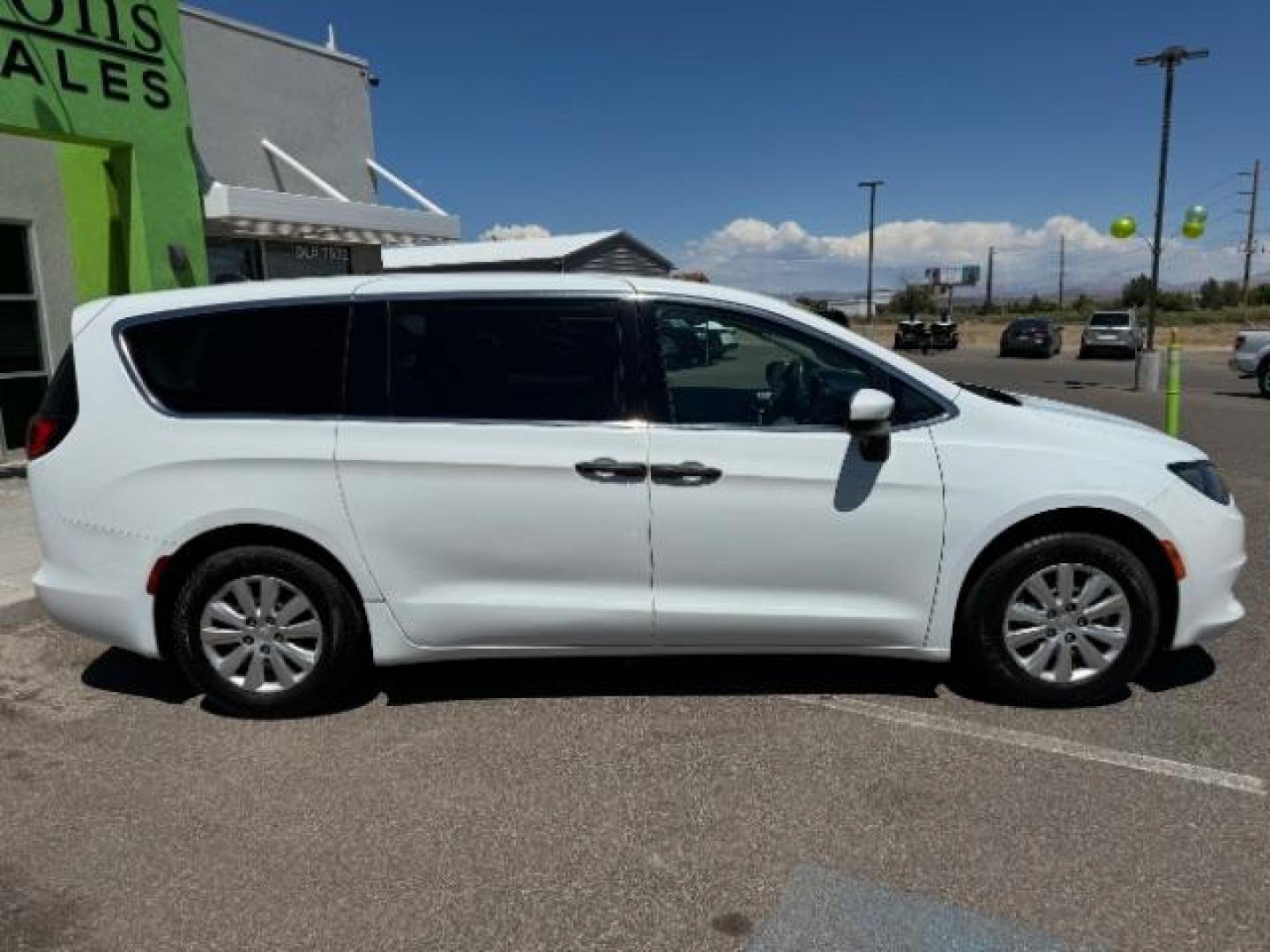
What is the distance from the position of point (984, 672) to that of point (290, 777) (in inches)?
105

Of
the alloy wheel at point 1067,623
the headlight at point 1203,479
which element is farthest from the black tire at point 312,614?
the headlight at point 1203,479

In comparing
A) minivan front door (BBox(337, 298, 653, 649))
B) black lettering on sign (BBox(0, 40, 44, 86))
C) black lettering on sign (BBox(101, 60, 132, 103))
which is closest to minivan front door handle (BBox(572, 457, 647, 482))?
minivan front door (BBox(337, 298, 653, 649))

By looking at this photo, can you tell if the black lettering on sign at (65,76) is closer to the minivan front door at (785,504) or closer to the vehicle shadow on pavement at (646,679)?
the vehicle shadow on pavement at (646,679)

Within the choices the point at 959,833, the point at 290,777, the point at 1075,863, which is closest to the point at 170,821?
the point at 290,777

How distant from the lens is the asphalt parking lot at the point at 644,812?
8.23 feet

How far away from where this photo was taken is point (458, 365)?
3.63m

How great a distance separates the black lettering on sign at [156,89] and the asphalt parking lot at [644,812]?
6440 mm

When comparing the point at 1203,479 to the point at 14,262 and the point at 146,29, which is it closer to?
the point at 146,29

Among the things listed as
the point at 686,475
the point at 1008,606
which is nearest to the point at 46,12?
the point at 686,475

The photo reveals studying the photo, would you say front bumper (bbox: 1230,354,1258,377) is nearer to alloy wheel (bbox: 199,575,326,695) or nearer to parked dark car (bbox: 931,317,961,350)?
alloy wheel (bbox: 199,575,326,695)

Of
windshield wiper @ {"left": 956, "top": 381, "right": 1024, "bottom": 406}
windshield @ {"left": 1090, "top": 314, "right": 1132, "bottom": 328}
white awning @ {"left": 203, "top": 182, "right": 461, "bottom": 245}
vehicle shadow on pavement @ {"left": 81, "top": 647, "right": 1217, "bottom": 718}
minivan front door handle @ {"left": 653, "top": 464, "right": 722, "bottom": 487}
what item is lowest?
vehicle shadow on pavement @ {"left": 81, "top": 647, "right": 1217, "bottom": 718}

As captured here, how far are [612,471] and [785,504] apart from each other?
0.67 metres

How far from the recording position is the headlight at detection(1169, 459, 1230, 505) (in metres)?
3.67

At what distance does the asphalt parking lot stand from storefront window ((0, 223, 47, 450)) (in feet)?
19.2
